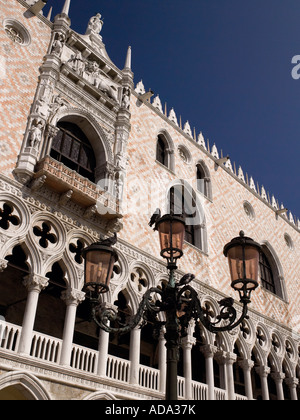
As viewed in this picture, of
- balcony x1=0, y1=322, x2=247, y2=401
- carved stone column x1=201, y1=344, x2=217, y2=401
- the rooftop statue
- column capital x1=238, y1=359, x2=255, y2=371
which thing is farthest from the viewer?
the rooftop statue

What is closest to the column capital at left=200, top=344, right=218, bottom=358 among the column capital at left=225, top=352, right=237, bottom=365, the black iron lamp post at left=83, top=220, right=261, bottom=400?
the column capital at left=225, top=352, right=237, bottom=365

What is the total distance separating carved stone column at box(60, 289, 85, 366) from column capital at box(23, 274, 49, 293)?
23.3 inches

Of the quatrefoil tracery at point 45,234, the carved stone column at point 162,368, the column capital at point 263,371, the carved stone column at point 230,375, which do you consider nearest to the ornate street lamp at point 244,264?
the quatrefoil tracery at point 45,234

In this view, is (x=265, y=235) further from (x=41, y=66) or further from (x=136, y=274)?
(x=41, y=66)

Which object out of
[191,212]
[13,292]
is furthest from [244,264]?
[191,212]

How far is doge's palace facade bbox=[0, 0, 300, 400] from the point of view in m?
7.51

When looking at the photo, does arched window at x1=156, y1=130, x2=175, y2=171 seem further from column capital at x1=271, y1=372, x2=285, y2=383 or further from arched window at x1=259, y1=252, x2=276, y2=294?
column capital at x1=271, y1=372, x2=285, y2=383

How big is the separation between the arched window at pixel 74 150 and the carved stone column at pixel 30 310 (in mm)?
2903

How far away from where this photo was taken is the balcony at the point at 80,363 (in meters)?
6.79

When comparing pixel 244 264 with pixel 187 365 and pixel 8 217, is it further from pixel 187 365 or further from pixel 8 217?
pixel 187 365

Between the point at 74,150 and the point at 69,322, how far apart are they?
3908 mm

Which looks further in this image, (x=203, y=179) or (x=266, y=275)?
(x=266, y=275)

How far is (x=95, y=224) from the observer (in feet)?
29.2
